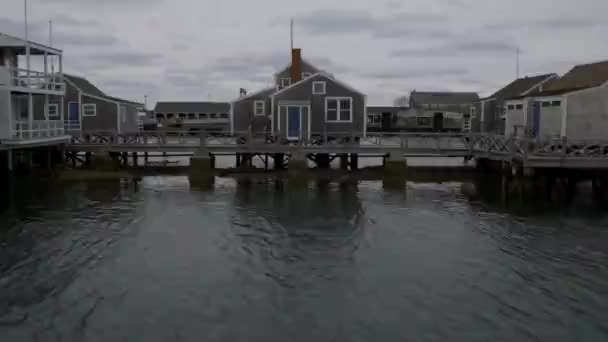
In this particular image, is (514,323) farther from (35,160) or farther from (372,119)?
(372,119)

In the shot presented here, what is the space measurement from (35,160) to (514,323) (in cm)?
3121

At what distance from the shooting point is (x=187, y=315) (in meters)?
12.5

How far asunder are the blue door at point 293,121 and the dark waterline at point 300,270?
9.93 metres

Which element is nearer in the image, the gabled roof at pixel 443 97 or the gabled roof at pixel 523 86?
the gabled roof at pixel 523 86

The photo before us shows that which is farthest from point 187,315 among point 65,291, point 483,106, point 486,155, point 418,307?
point 483,106

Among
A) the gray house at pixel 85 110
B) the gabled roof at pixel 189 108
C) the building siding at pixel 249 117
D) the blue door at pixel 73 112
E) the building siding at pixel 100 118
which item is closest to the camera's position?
the gray house at pixel 85 110

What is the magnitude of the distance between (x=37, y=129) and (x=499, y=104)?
29.5m

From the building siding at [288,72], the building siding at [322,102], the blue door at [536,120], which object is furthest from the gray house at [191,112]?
the blue door at [536,120]

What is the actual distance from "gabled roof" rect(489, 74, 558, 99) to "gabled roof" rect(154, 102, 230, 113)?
1875 inches

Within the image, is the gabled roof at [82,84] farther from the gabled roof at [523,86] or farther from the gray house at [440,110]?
the gray house at [440,110]

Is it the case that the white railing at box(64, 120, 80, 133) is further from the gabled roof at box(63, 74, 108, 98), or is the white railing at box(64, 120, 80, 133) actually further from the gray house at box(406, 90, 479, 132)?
the gray house at box(406, 90, 479, 132)

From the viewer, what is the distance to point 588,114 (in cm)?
2731

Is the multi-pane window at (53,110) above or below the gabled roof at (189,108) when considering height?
below

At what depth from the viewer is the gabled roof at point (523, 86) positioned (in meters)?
40.9
